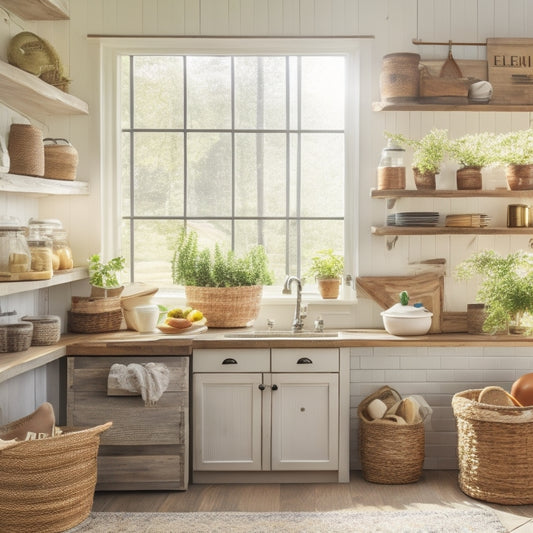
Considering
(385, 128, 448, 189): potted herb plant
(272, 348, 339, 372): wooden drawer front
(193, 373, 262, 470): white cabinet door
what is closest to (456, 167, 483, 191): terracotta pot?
(385, 128, 448, 189): potted herb plant

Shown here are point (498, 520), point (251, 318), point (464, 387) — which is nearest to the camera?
point (498, 520)

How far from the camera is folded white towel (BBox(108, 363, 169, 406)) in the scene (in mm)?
3965

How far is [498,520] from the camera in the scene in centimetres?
362

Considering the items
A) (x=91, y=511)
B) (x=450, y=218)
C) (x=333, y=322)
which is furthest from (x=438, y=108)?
(x=91, y=511)

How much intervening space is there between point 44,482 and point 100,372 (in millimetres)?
843

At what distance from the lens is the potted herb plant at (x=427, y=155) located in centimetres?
446

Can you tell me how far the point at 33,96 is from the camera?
4.09 m

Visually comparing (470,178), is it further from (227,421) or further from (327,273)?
(227,421)

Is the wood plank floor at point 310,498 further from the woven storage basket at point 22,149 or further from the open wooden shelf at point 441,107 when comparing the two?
the open wooden shelf at point 441,107

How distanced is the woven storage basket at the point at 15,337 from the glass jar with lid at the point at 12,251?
1.05 feet

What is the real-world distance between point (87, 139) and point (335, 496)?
2612 mm

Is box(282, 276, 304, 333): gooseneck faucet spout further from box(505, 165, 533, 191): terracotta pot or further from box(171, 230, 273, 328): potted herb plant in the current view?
box(505, 165, 533, 191): terracotta pot

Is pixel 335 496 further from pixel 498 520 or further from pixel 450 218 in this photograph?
pixel 450 218

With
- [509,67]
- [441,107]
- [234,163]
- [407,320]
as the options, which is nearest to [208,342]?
[407,320]
